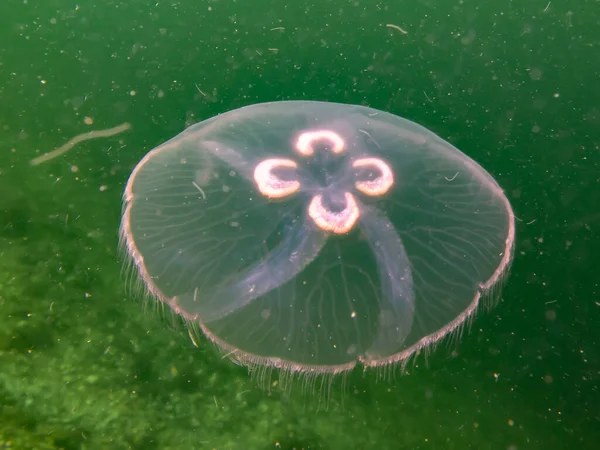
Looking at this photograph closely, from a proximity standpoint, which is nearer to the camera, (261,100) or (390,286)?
(390,286)

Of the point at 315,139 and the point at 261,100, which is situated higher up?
the point at 315,139

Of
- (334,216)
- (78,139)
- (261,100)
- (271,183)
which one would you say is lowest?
(78,139)

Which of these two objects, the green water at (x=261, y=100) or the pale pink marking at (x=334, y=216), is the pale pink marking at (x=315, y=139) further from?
the green water at (x=261, y=100)

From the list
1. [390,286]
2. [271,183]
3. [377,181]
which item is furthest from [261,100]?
[390,286]

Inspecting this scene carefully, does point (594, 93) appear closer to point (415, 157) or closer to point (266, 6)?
point (415, 157)

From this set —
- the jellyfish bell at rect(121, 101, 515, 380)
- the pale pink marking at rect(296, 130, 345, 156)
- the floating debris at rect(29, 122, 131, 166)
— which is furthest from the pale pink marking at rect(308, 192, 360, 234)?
the floating debris at rect(29, 122, 131, 166)

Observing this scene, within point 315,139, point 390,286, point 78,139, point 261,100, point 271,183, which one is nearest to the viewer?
point 390,286

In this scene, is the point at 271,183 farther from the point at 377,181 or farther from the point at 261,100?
the point at 261,100
